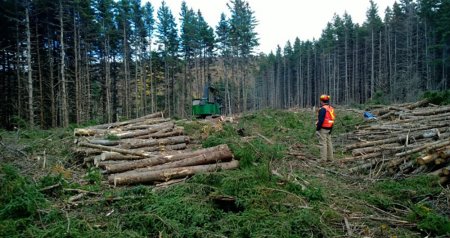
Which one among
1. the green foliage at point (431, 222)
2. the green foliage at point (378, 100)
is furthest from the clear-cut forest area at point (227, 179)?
the green foliage at point (378, 100)

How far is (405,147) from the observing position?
26.0 ft

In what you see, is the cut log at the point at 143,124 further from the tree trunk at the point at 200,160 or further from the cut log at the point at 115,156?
the tree trunk at the point at 200,160

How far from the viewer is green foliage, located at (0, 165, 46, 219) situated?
461 cm

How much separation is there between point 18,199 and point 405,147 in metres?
8.76

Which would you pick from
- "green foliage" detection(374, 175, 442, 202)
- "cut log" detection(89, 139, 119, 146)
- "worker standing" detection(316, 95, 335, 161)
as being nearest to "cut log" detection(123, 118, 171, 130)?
"cut log" detection(89, 139, 119, 146)

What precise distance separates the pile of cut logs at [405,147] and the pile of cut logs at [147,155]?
379 centimetres

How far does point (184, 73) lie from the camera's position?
47750mm

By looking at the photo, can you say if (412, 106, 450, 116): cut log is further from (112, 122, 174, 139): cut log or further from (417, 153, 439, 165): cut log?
(112, 122, 174, 139): cut log

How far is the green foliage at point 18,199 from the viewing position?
461 cm

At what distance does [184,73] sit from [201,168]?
42460 millimetres

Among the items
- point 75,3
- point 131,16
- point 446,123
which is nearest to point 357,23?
point 131,16

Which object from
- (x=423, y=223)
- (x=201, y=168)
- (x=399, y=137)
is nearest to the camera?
(x=423, y=223)

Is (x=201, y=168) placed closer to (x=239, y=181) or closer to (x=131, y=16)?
(x=239, y=181)

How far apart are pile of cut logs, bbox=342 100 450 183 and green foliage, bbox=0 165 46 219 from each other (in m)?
7.03
